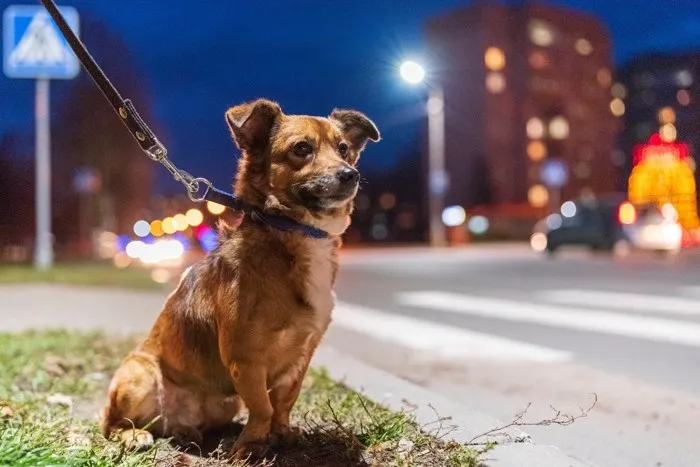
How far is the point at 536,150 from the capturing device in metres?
76.2

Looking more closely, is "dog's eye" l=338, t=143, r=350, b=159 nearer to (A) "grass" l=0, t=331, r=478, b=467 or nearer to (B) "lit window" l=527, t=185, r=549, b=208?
(A) "grass" l=0, t=331, r=478, b=467

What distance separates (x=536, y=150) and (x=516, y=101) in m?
5.30

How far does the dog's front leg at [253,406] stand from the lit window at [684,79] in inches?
2166

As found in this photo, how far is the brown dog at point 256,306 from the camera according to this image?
335cm

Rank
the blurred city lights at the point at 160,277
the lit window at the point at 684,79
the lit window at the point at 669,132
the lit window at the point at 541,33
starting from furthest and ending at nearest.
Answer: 1. the lit window at the point at 541,33
2. the lit window at the point at 669,132
3. the lit window at the point at 684,79
4. the blurred city lights at the point at 160,277

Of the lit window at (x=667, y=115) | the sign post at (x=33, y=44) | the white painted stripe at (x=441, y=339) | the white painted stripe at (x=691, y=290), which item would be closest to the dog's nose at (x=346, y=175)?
the white painted stripe at (x=441, y=339)

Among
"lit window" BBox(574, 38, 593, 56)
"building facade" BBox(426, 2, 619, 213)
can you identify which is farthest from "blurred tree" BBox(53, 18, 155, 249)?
"lit window" BBox(574, 38, 593, 56)

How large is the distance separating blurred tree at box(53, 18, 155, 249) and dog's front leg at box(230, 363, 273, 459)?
3049cm

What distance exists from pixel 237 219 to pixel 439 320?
6110 mm

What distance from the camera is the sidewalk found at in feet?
11.1

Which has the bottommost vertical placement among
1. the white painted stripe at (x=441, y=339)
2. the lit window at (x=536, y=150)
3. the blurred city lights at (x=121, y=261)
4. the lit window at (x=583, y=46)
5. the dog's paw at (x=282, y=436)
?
the blurred city lights at (x=121, y=261)

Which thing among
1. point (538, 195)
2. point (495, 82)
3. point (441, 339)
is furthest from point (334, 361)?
point (538, 195)

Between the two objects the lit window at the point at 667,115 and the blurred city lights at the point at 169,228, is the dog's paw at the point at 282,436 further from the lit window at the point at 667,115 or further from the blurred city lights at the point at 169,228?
the lit window at the point at 667,115

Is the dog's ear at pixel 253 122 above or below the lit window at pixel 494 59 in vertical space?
below
